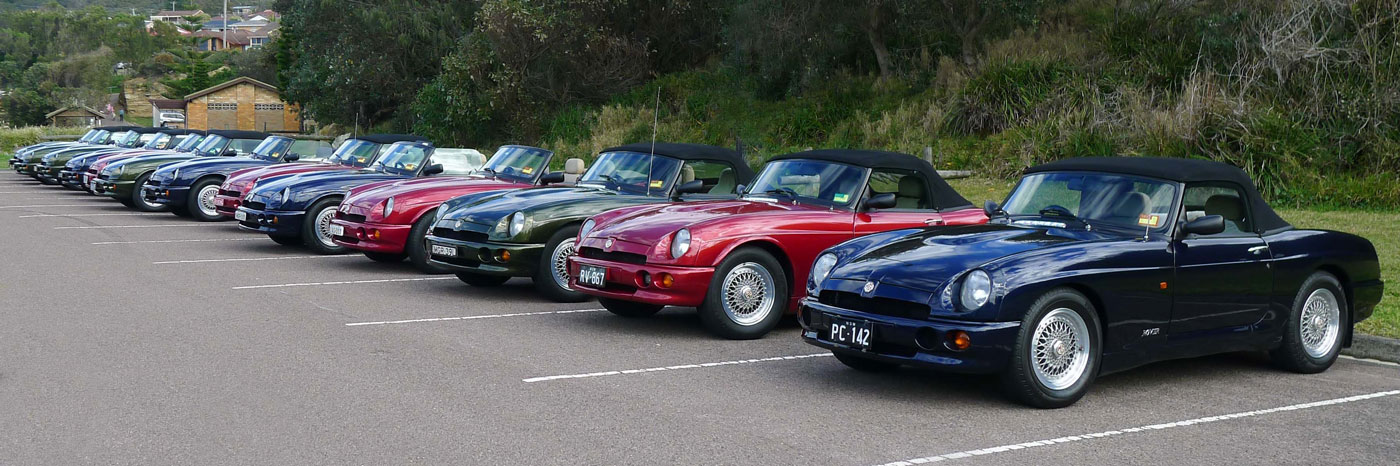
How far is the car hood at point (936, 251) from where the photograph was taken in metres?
6.51

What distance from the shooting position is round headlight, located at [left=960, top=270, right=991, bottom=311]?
6328mm

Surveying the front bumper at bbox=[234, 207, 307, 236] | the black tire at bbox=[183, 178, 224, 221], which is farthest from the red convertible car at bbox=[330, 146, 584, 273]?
the black tire at bbox=[183, 178, 224, 221]

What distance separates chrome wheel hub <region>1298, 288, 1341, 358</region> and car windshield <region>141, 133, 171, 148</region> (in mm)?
26973

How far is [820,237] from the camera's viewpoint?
359 inches

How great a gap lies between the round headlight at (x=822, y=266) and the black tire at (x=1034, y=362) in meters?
1.24

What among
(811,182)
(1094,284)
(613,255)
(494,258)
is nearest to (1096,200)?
(1094,284)

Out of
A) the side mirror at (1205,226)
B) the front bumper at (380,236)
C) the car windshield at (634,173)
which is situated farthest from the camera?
the front bumper at (380,236)

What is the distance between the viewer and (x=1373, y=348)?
8422mm

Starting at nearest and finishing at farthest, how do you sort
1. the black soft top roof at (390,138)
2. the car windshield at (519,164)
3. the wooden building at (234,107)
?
the car windshield at (519,164) → the black soft top roof at (390,138) → the wooden building at (234,107)

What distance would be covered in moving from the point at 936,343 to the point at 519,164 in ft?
29.0

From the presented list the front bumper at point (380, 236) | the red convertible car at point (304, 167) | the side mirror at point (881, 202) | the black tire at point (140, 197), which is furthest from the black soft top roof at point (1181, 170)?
the black tire at point (140, 197)

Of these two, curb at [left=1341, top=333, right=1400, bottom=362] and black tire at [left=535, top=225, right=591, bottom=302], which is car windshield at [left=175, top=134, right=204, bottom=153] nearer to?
black tire at [left=535, top=225, right=591, bottom=302]

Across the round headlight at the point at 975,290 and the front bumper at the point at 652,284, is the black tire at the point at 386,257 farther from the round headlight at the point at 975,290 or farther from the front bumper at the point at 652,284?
the round headlight at the point at 975,290

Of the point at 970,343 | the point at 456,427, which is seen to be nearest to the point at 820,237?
the point at 970,343
